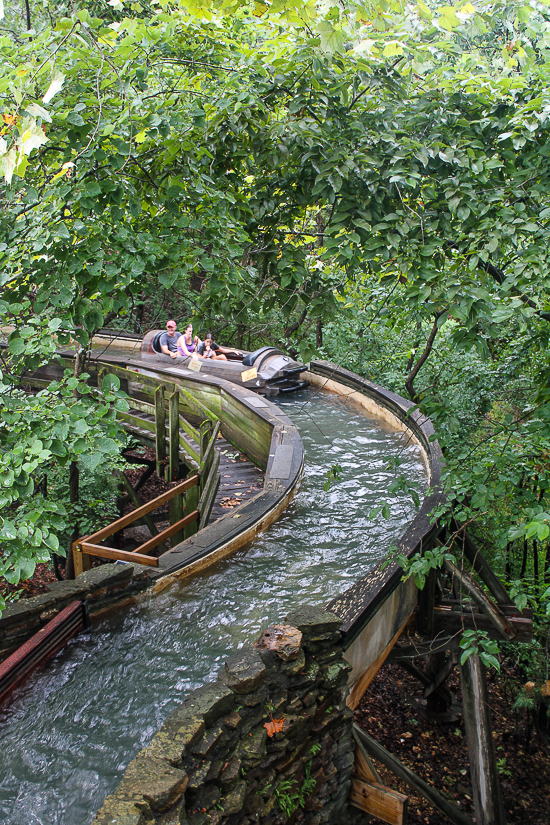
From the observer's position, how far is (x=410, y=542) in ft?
16.7

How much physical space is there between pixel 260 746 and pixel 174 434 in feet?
16.0

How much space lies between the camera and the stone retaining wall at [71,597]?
153 inches

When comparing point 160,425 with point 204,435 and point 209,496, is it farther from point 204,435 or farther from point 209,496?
point 209,496

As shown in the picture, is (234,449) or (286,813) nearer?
(286,813)

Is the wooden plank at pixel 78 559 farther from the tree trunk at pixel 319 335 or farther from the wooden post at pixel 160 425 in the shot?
the tree trunk at pixel 319 335

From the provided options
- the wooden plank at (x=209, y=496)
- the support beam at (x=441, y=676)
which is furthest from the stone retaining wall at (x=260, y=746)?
the support beam at (x=441, y=676)

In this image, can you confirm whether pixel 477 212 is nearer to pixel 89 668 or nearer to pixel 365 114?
pixel 365 114

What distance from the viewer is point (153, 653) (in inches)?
160

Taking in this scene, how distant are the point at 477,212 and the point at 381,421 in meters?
Answer: 6.63

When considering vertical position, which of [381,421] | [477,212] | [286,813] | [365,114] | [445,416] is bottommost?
[286,813]

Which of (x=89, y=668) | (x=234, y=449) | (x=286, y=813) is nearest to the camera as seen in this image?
(x=286, y=813)

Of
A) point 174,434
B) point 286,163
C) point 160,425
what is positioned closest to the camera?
point 286,163

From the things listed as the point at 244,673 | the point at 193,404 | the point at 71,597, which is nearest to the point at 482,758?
the point at 244,673

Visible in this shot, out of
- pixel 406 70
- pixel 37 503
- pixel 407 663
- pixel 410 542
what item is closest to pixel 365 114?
pixel 406 70
